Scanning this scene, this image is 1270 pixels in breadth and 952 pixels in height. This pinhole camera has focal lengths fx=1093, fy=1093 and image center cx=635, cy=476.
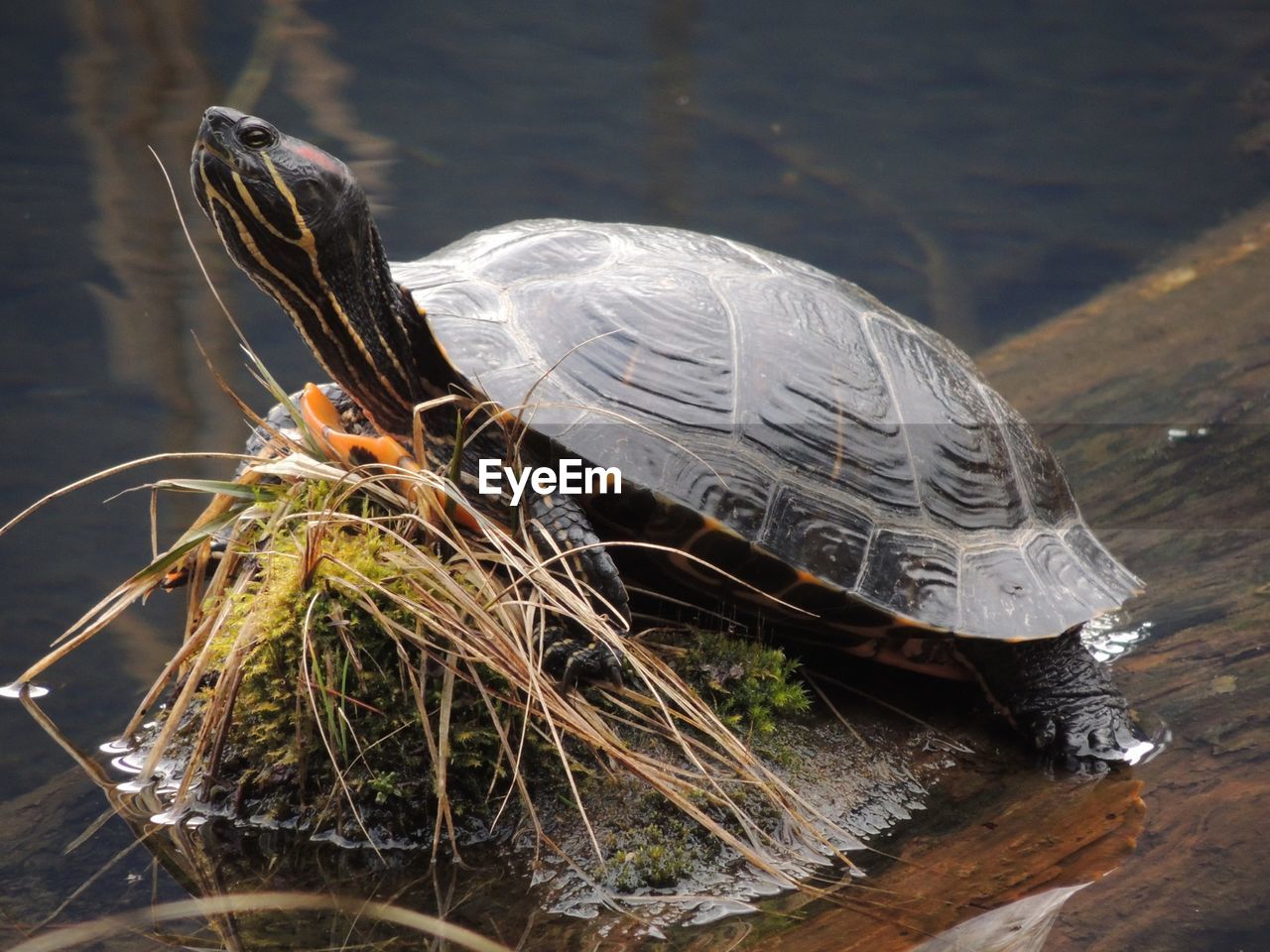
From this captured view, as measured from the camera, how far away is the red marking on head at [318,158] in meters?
2.47

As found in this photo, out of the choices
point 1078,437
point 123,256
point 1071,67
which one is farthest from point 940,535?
point 1071,67

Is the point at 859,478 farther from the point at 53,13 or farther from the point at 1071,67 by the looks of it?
the point at 1071,67

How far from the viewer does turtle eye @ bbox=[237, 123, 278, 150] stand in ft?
7.93

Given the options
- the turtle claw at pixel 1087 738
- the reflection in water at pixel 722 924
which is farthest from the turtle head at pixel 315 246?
the turtle claw at pixel 1087 738

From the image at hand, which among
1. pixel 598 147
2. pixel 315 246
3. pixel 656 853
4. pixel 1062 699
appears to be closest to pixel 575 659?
pixel 656 853

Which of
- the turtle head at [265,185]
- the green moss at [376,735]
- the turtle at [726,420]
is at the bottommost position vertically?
the green moss at [376,735]

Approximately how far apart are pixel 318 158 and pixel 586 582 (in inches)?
45.4

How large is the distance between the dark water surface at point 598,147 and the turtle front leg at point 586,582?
2.62 metres

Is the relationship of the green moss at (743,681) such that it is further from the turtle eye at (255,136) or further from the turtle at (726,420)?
the turtle eye at (255,136)

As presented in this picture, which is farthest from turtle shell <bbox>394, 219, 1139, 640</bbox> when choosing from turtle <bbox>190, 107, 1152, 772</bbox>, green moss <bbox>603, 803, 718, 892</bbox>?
green moss <bbox>603, 803, 718, 892</bbox>

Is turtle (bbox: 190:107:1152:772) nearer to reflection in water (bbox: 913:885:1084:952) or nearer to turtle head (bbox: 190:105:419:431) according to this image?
turtle head (bbox: 190:105:419:431)

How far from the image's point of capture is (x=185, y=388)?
5.41 metres

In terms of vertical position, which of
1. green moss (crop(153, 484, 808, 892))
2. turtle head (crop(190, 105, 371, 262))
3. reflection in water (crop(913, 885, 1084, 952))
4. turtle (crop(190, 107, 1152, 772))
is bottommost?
reflection in water (crop(913, 885, 1084, 952))

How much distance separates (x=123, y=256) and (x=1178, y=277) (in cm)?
603
